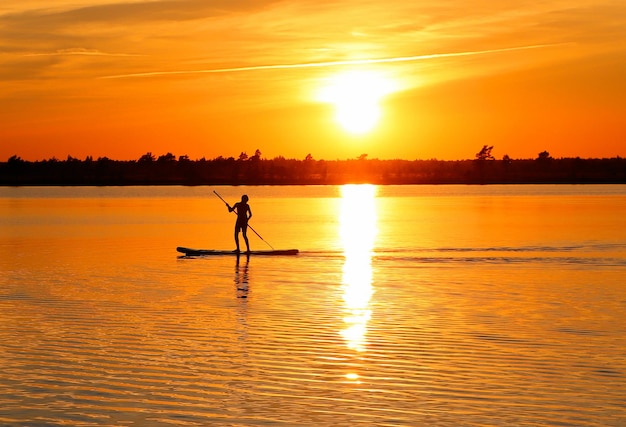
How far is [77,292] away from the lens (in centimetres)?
2455

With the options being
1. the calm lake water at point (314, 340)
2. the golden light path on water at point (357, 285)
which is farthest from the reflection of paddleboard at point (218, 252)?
the golden light path on water at point (357, 285)

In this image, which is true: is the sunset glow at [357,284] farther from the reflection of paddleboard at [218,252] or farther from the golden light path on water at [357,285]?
the reflection of paddleboard at [218,252]

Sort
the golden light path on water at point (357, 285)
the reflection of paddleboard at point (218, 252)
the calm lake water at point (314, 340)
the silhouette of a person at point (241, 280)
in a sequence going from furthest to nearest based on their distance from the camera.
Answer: the reflection of paddleboard at point (218, 252)
the silhouette of a person at point (241, 280)
the golden light path on water at point (357, 285)
the calm lake water at point (314, 340)

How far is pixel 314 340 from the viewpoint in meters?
17.0

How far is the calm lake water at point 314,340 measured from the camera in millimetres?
12312

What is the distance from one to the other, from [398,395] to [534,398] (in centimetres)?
177

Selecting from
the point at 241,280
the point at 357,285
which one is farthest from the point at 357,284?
the point at 241,280

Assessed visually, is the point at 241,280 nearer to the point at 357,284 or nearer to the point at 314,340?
the point at 357,284

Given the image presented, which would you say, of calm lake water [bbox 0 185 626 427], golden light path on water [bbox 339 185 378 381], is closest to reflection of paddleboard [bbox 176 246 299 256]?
calm lake water [bbox 0 185 626 427]

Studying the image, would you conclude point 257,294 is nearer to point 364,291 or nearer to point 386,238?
point 364,291

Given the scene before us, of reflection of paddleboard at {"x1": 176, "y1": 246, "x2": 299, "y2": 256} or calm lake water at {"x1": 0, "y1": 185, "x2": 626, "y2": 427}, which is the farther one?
reflection of paddleboard at {"x1": 176, "y1": 246, "x2": 299, "y2": 256}

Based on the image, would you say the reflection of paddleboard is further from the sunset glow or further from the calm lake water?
the sunset glow

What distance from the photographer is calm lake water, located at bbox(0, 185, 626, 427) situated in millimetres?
12312

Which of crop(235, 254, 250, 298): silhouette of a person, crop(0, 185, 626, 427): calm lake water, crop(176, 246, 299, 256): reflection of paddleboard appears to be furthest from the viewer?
crop(176, 246, 299, 256): reflection of paddleboard
